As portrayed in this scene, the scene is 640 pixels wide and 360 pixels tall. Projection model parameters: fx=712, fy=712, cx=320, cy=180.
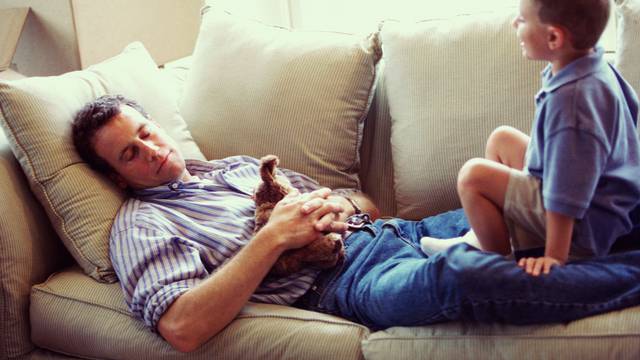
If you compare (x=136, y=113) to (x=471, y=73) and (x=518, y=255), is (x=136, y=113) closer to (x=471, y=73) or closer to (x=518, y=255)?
(x=471, y=73)

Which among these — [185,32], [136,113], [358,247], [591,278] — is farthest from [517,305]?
[185,32]

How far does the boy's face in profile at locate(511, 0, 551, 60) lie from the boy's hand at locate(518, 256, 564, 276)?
15.2 inches

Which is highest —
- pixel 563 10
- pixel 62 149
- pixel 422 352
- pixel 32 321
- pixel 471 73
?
pixel 563 10

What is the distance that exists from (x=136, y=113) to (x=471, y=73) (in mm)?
884

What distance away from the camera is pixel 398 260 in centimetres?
161

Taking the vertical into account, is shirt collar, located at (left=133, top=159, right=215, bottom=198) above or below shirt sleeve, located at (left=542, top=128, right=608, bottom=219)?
below

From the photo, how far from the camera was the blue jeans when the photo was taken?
1.32 metres

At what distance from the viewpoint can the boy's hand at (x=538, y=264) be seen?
133cm

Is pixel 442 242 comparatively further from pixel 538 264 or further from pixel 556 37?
pixel 556 37

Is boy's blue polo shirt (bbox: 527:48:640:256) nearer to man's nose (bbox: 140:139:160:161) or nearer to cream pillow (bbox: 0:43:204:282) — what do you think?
man's nose (bbox: 140:139:160:161)

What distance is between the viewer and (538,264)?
1.34 meters

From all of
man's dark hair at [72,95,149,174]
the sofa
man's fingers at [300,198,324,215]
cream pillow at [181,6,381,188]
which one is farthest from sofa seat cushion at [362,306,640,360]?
man's dark hair at [72,95,149,174]

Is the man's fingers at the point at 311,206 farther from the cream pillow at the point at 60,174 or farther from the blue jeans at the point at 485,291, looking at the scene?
the cream pillow at the point at 60,174

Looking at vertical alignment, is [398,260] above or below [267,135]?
below
